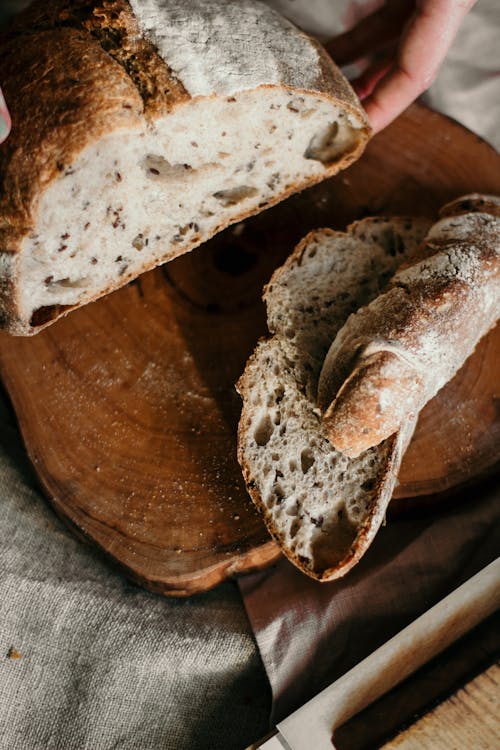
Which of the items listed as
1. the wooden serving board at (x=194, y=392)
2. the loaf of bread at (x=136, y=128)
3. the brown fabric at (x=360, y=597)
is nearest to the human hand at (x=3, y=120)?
the loaf of bread at (x=136, y=128)

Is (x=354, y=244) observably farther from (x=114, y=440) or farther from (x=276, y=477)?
(x=114, y=440)

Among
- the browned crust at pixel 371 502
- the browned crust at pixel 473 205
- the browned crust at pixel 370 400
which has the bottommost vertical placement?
the browned crust at pixel 371 502

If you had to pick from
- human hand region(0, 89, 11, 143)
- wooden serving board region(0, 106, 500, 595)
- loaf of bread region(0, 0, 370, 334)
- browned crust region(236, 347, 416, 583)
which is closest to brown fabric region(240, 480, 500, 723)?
wooden serving board region(0, 106, 500, 595)

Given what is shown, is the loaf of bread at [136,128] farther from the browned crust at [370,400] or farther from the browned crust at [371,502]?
the browned crust at [370,400]

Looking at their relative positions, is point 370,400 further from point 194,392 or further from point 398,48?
point 398,48

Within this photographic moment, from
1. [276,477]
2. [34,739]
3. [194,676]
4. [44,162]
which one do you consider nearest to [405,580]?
[276,477]
